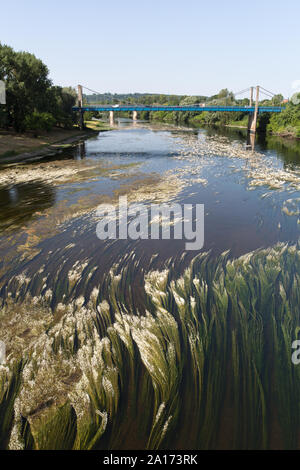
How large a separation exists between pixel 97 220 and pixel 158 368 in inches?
374

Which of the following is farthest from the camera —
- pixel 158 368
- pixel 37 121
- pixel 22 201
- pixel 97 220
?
pixel 37 121

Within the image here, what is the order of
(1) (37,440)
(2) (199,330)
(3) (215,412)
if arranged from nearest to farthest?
(1) (37,440)
(3) (215,412)
(2) (199,330)

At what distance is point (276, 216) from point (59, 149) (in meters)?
35.5

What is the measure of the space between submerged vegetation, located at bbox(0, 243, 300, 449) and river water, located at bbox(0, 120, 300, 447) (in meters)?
0.27

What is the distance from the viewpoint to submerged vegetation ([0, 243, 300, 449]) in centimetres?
452

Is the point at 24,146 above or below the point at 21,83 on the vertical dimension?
below

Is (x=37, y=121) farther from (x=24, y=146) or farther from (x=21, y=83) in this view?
(x=24, y=146)

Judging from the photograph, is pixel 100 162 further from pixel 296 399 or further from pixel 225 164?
pixel 296 399

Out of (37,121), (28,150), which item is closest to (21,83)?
(37,121)

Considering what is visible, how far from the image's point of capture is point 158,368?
5688 millimetres

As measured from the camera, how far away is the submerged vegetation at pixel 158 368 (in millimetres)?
4520

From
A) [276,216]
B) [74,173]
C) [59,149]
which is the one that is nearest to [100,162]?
[74,173]

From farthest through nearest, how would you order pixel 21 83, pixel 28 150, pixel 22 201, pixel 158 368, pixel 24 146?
pixel 21 83 → pixel 24 146 → pixel 28 150 → pixel 22 201 → pixel 158 368

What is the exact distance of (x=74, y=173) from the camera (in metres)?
25.3
